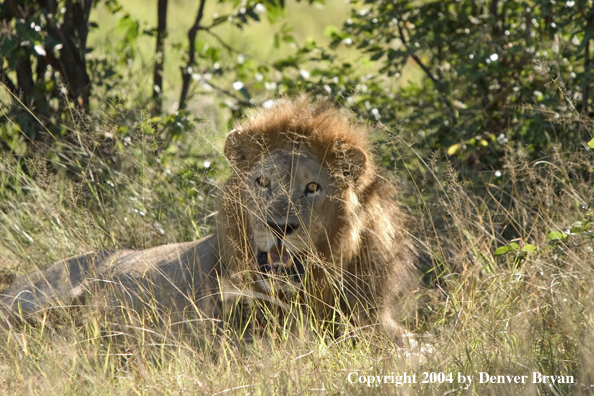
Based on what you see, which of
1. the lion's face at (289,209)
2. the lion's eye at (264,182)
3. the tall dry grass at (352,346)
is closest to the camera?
the tall dry grass at (352,346)

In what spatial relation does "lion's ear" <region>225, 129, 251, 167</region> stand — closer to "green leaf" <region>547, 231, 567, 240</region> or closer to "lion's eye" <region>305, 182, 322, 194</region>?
"lion's eye" <region>305, 182, 322, 194</region>

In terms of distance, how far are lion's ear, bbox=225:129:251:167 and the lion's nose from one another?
624mm

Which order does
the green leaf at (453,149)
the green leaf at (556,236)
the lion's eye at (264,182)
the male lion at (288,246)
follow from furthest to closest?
the green leaf at (453,149)
the lion's eye at (264,182)
the male lion at (288,246)
the green leaf at (556,236)

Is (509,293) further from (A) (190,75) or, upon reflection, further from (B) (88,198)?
(A) (190,75)

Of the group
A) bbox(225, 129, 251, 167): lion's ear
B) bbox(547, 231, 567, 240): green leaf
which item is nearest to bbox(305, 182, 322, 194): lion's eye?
bbox(225, 129, 251, 167): lion's ear

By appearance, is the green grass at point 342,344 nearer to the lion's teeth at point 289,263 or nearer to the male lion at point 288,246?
the male lion at point 288,246

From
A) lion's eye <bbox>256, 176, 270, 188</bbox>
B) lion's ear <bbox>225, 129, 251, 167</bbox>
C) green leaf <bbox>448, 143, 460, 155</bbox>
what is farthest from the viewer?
green leaf <bbox>448, 143, 460, 155</bbox>

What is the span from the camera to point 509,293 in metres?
3.58

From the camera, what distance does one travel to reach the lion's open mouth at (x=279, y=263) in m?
3.57

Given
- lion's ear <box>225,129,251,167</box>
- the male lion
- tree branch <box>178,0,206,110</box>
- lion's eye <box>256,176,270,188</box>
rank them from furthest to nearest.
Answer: tree branch <box>178,0,206,110</box>
lion's ear <box>225,129,251,167</box>
lion's eye <box>256,176,270,188</box>
the male lion

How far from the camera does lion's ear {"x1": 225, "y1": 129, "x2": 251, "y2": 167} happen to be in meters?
4.05

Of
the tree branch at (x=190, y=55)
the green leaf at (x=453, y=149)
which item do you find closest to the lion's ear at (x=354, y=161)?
the green leaf at (x=453, y=149)

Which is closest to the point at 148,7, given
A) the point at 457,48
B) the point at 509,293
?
the point at 457,48

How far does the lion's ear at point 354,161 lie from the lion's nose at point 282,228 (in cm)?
53
